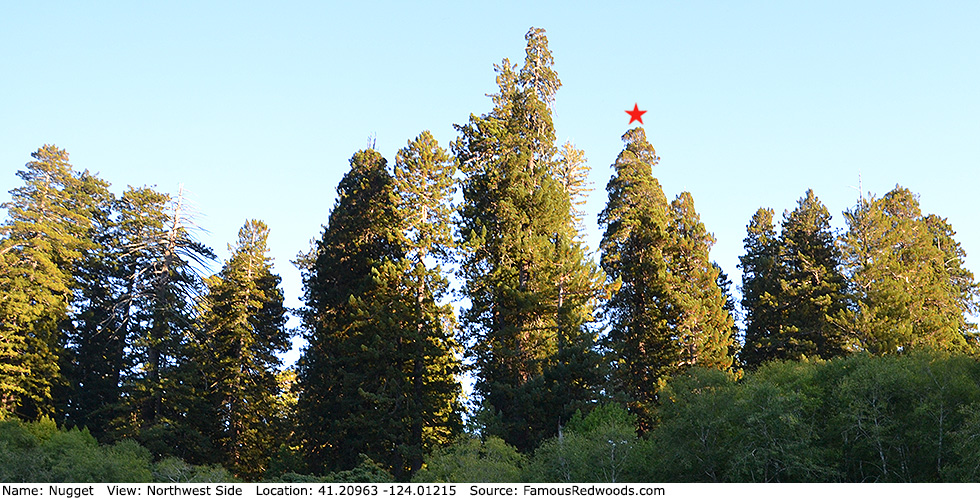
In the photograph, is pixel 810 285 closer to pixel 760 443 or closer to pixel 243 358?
pixel 760 443

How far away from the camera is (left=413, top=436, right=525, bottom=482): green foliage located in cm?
2994

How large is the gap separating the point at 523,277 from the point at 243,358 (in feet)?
50.2

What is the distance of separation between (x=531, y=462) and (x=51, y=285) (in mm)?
25577

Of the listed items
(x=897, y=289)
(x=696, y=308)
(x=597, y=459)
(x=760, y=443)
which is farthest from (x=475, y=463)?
(x=897, y=289)

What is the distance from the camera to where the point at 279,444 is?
45.1 meters

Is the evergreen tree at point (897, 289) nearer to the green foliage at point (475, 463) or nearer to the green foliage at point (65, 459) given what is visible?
the green foliage at point (475, 463)

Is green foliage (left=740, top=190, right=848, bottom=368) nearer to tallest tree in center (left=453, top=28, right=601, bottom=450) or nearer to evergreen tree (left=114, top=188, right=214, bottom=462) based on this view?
tallest tree in center (left=453, top=28, right=601, bottom=450)

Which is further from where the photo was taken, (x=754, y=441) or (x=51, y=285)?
(x=51, y=285)

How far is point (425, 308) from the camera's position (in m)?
41.2

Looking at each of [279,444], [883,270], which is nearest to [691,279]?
[883,270]

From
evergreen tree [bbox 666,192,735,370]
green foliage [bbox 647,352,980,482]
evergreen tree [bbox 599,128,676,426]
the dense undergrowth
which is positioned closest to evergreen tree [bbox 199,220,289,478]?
the dense undergrowth
